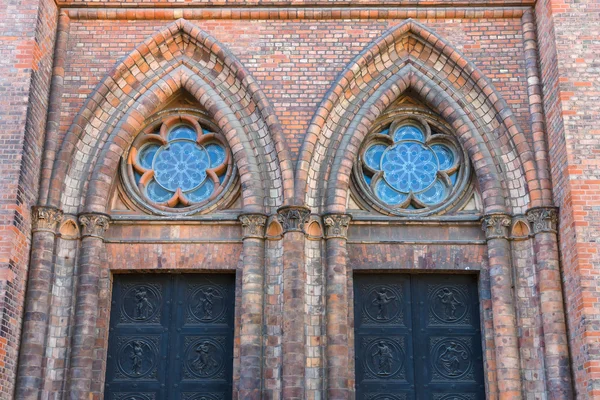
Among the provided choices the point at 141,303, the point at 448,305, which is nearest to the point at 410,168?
the point at 448,305

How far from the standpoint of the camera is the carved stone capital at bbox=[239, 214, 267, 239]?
408 inches

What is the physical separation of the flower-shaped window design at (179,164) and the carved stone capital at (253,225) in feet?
2.51

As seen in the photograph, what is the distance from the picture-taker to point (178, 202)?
36.3 ft

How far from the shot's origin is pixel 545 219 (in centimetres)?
1020

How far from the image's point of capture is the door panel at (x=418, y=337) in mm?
10258

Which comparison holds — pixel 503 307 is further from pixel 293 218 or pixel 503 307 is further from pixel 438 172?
pixel 293 218

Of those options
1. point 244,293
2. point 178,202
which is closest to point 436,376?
point 244,293

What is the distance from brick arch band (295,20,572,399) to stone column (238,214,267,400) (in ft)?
2.42

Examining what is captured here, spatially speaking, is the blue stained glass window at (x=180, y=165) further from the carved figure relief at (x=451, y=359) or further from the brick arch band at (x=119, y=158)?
the carved figure relief at (x=451, y=359)

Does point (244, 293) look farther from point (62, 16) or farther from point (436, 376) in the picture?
point (62, 16)

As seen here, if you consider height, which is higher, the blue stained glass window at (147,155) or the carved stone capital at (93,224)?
the blue stained glass window at (147,155)

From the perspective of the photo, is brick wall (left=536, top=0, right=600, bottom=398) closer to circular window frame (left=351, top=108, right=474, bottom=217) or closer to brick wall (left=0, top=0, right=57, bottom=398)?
circular window frame (left=351, top=108, right=474, bottom=217)

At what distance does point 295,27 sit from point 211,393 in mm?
5236

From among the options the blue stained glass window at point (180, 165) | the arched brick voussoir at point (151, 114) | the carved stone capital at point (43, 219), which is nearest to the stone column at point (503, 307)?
the arched brick voussoir at point (151, 114)
